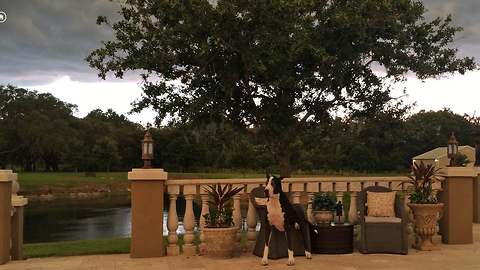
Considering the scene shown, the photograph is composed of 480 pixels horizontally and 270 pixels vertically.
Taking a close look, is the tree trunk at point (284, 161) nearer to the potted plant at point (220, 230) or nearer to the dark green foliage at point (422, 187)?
the dark green foliage at point (422, 187)

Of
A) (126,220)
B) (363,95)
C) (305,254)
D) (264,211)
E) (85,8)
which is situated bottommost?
(126,220)

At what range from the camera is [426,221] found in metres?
5.77

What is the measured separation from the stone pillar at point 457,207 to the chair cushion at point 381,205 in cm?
116

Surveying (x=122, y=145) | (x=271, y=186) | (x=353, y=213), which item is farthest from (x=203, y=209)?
(x=122, y=145)

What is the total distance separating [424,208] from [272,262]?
86.7 inches

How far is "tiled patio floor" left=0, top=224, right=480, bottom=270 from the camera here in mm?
4816

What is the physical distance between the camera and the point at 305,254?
5.32 m

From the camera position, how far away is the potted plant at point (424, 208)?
5.76m

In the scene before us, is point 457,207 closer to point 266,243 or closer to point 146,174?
point 266,243

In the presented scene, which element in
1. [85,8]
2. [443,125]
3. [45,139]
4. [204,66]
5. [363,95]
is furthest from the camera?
[443,125]

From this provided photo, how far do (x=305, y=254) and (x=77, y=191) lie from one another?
94.1 ft

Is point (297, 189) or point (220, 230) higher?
point (297, 189)

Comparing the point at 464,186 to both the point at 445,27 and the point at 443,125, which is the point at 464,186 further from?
the point at 443,125

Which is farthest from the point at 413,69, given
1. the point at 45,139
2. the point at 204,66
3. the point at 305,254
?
the point at 45,139
